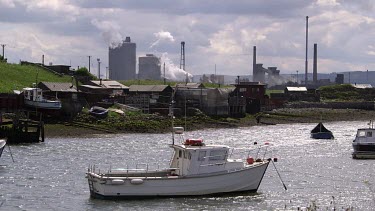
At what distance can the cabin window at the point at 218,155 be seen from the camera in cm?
4709

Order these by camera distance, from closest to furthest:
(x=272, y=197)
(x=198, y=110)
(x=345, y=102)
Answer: (x=272, y=197) → (x=198, y=110) → (x=345, y=102)

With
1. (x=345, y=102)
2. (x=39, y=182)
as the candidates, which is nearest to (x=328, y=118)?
(x=345, y=102)

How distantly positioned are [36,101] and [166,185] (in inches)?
2101

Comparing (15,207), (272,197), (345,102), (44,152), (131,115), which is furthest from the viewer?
(345,102)

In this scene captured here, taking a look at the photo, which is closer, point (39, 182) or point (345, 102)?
point (39, 182)

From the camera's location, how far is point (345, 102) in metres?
184

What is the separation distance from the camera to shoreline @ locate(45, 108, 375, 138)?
304 ft

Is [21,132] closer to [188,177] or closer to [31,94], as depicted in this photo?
[31,94]

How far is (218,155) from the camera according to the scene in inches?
1863

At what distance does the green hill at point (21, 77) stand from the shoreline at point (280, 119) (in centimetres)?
2363

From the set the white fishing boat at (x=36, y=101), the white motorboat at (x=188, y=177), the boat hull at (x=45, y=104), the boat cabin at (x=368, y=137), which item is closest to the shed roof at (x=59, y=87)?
the boat hull at (x=45, y=104)

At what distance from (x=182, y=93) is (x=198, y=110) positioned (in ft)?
19.5

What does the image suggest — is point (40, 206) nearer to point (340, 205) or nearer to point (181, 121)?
point (340, 205)

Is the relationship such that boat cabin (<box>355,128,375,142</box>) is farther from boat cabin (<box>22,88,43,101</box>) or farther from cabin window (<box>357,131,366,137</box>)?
boat cabin (<box>22,88,43,101</box>)
